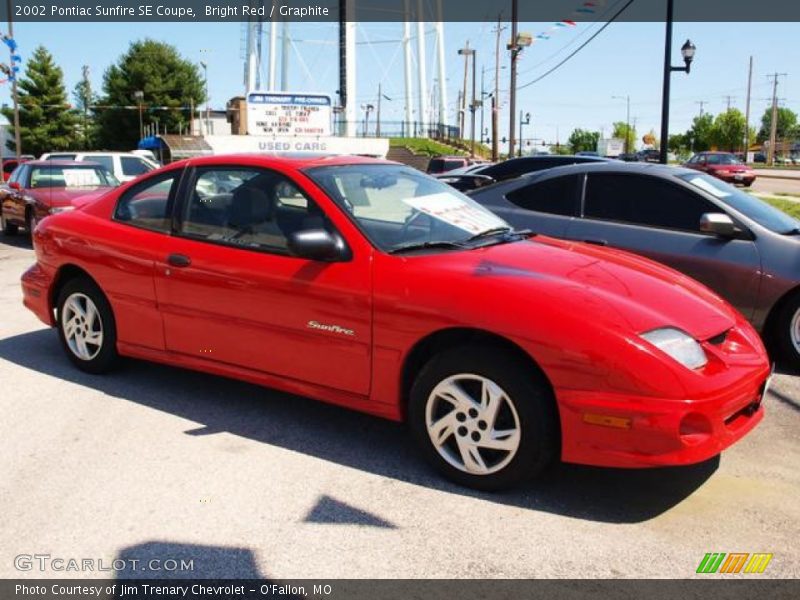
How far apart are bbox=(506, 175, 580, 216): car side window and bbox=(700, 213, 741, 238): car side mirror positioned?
3.63 feet

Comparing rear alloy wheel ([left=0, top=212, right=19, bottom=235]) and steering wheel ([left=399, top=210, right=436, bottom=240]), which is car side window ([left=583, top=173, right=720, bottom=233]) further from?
rear alloy wheel ([left=0, top=212, right=19, bottom=235])

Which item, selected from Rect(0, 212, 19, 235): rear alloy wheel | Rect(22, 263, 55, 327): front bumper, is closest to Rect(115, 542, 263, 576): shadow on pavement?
Rect(22, 263, 55, 327): front bumper

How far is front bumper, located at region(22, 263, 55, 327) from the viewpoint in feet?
17.7

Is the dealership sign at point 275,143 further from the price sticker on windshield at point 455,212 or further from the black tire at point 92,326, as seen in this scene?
the price sticker on windshield at point 455,212

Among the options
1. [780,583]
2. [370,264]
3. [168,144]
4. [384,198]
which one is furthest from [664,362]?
[168,144]

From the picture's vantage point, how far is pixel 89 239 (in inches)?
200

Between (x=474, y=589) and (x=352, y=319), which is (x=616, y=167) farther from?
(x=474, y=589)

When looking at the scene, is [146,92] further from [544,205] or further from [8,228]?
[544,205]

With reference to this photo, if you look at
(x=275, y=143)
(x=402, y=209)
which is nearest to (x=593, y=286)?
(x=402, y=209)

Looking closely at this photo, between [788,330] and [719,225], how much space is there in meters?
0.91

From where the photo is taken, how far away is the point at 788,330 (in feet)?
17.9

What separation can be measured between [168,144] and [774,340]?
42040mm

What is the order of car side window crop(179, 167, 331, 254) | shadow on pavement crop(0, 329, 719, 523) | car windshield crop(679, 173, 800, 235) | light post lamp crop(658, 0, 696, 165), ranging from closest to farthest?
1. shadow on pavement crop(0, 329, 719, 523)
2. car side window crop(179, 167, 331, 254)
3. car windshield crop(679, 173, 800, 235)
4. light post lamp crop(658, 0, 696, 165)

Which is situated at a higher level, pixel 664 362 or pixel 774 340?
pixel 664 362
